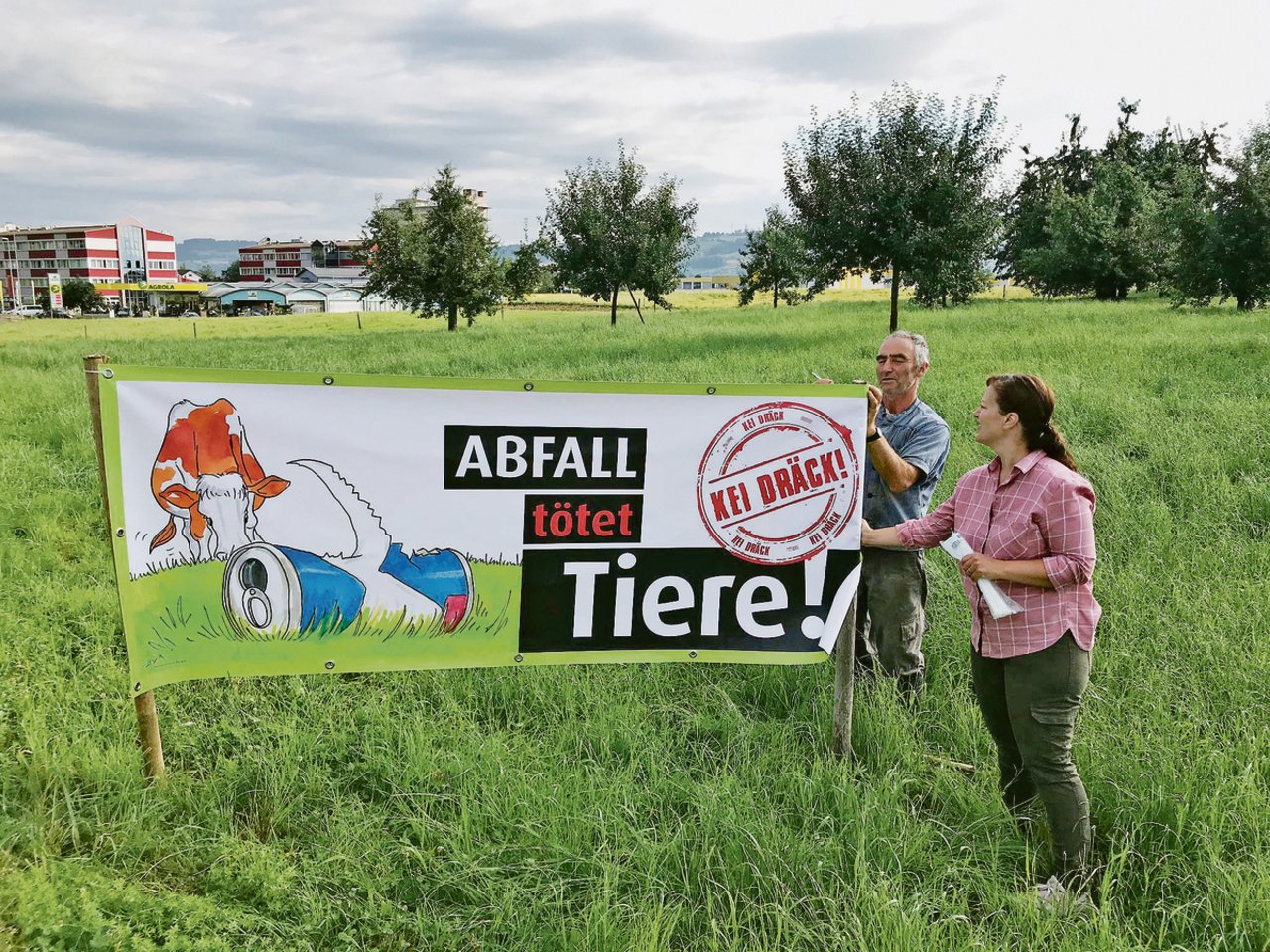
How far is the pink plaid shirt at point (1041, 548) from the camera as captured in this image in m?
2.81

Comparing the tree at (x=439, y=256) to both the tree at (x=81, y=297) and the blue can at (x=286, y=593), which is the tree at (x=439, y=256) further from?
the tree at (x=81, y=297)

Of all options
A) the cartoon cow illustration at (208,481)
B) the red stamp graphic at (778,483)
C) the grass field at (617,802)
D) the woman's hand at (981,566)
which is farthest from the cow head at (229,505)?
the woman's hand at (981,566)

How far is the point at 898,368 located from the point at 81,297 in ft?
397

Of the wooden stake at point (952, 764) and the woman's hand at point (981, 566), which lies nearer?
the woman's hand at point (981, 566)

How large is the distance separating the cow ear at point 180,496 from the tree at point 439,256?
3286 centimetres

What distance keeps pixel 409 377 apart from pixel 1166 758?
3317 millimetres

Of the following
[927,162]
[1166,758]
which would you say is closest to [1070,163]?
[927,162]

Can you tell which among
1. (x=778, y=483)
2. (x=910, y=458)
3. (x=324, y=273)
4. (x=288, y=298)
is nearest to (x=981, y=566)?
(x=778, y=483)

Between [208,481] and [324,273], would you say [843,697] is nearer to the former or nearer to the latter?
[208,481]

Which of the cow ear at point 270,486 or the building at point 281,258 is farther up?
the building at point 281,258

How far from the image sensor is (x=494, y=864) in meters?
2.95

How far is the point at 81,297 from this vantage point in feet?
333

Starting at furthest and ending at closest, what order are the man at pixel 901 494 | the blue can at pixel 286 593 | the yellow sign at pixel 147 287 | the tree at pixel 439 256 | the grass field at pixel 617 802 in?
1. the yellow sign at pixel 147 287
2. the tree at pixel 439 256
3. the man at pixel 901 494
4. the blue can at pixel 286 593
5. the grass field at pixel 617 802

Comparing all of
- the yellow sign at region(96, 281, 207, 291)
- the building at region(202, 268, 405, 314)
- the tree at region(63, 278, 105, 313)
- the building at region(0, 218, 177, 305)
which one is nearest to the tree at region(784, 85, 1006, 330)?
the building at region(202, 268, 405, 314)
